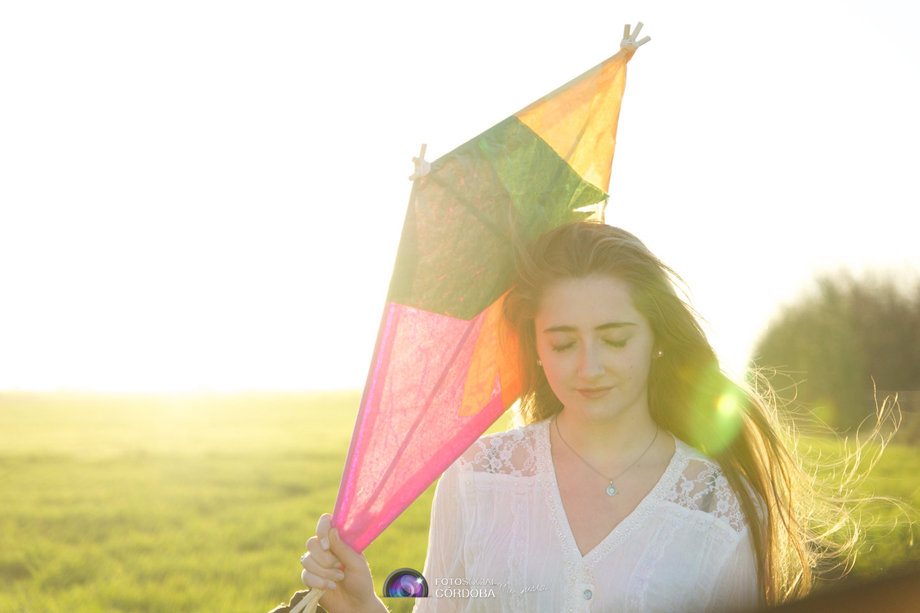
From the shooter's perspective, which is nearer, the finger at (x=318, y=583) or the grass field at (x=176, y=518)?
the finger at (x=318, y=583)

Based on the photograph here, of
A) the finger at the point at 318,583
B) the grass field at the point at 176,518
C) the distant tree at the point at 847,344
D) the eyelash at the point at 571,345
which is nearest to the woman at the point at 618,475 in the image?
the eyelash at the point at 571,345

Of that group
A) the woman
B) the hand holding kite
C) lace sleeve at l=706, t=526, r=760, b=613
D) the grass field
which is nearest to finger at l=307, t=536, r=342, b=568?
the hand holding kite

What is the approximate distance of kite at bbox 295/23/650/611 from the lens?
1.97 m

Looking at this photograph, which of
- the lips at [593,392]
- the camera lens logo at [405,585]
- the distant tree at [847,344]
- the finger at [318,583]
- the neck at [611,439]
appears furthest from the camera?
the distant tree at [847,344]

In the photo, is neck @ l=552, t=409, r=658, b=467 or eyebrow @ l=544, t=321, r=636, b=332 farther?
neck @ l=552, t=409, r=658, b=467

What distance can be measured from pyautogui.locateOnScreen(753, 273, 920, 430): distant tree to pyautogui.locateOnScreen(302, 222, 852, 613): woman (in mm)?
20459

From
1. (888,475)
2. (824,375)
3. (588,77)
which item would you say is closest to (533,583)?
(588,77)

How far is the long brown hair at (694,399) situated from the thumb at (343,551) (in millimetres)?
1046

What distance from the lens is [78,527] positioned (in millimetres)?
6422

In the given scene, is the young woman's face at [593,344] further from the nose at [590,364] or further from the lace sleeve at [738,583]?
the lace sleeve at [738,583]

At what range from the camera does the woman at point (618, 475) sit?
89.1 inches

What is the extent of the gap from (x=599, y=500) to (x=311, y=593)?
1.15 meters

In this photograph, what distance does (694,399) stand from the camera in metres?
2.71

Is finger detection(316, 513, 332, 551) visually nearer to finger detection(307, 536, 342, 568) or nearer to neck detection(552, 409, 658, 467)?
finger detection(307, 536, 342, 568)
